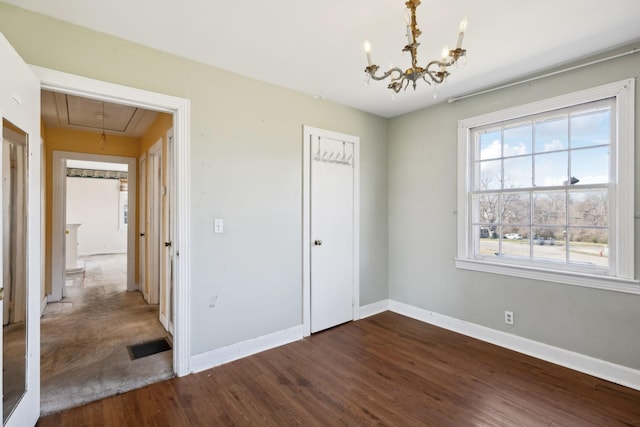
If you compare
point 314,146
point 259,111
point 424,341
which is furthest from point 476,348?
point 259,111

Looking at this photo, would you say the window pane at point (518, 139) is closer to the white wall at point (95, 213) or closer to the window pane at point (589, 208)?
the window pane at point (589, 208)

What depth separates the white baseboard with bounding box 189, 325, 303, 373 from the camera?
2570 millimetres

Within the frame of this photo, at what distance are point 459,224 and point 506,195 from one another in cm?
54

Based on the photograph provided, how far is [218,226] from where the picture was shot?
2.69 meters

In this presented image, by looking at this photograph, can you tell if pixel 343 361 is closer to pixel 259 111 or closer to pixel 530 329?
pixel 530 329

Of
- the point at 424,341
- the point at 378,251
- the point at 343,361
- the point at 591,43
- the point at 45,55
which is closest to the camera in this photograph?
the point at 45,55

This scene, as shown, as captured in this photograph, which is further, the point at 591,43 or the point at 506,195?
the point at 506,195

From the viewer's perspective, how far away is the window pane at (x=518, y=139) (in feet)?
9.66

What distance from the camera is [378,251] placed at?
4.04 m

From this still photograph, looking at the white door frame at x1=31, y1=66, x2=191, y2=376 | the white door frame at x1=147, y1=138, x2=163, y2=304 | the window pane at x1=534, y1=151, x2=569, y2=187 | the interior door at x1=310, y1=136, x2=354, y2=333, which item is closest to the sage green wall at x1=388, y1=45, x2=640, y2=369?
the window pane at x1=534, y1=151, x2=569, y2=187

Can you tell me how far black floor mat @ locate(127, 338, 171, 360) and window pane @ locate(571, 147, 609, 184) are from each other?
4068 millimetres

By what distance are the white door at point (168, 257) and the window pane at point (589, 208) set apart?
12.2 feet

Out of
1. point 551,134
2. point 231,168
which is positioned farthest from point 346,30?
point 551,134

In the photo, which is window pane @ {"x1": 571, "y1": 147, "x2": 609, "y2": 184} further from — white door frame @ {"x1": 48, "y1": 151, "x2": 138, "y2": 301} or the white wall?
the white wall
